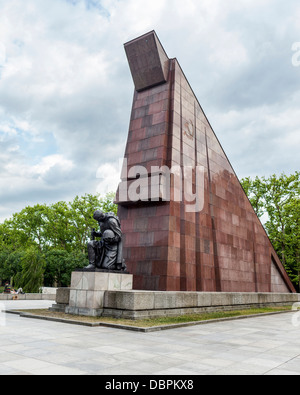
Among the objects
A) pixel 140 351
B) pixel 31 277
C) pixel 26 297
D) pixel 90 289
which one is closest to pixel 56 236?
pixel 31 277

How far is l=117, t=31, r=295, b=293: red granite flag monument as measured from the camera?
14.7 meters

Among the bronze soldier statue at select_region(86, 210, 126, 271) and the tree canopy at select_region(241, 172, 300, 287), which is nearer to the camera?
the bronze soldier statue at select_region(86, 210, 126, 271)

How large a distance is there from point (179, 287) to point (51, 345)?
8.33 m

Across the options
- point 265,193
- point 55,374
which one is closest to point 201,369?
point 55,374

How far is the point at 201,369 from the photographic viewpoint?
17.7ft

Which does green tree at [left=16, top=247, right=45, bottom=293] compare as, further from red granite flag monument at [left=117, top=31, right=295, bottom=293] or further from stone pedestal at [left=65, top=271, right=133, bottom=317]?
stone pedestal at [left=65, top=271, right=133, bottom=317]

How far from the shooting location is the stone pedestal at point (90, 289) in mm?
11305

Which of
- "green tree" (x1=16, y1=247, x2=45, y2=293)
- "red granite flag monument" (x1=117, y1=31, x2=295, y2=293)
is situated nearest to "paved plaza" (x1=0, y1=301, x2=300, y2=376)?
"red granite flag monument" (x1=117, y1=31, x2=295, y2=293)

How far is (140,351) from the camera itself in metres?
6.61

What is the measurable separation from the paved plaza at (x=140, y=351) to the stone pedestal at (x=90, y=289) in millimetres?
1641

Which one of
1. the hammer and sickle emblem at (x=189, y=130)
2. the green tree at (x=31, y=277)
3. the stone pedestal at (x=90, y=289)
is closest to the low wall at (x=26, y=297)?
the green tree at (x=31, y=277)

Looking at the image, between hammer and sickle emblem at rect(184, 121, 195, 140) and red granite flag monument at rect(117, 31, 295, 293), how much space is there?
58mm

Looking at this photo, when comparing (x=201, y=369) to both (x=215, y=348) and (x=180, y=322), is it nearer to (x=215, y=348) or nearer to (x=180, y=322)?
(x=215, y=348)

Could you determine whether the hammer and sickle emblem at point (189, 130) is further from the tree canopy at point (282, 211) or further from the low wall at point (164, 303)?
the tree canopy at point (282, 211)
